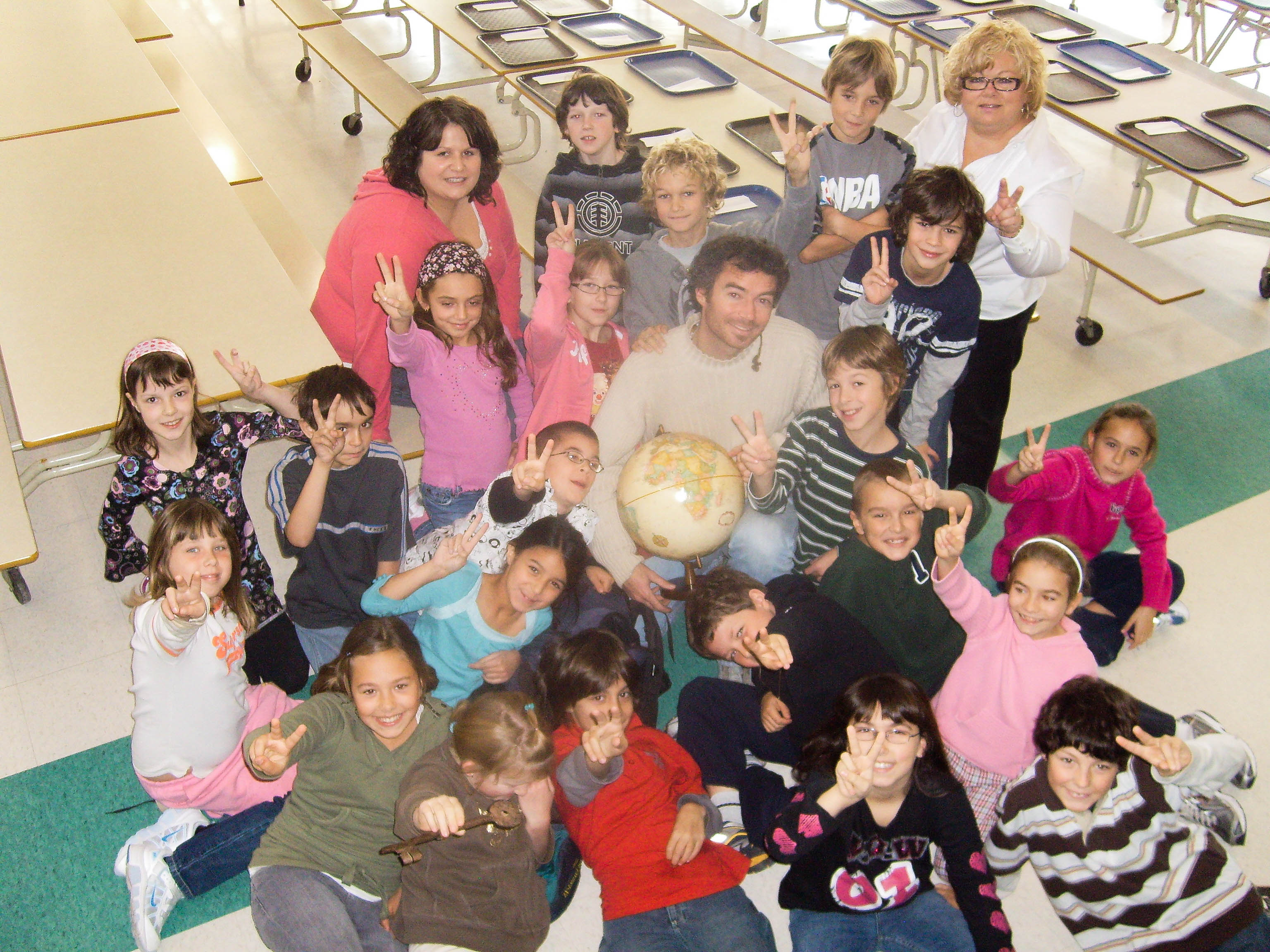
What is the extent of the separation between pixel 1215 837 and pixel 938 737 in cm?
84

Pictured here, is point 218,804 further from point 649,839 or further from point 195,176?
point 195,176

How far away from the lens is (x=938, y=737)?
8.90 ft

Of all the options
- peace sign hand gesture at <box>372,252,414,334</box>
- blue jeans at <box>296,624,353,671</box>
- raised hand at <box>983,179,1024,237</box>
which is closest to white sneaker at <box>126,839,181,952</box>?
blue jeans at <box>296,624,353,671</box>

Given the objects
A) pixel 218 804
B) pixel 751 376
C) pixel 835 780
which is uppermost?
pixel 751 376

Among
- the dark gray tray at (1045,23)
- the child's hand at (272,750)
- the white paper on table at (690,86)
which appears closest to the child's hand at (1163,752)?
the child's hand at (272,750)

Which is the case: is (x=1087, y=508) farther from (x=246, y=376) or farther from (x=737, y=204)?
(x=246, y=376)

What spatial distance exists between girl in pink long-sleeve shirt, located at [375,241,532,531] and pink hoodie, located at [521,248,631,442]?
0.11 meters

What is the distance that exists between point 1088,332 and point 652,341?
3043mm

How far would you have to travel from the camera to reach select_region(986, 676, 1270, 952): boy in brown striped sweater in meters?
2.67

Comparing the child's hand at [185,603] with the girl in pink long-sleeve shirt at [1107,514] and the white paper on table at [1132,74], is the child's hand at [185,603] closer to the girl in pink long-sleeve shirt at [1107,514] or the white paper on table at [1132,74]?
the girl in pink long-sleeve shirt at [1107,514]

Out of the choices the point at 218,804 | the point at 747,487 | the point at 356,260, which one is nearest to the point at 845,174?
the point at 747,487

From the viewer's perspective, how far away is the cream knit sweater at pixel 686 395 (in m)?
3.53

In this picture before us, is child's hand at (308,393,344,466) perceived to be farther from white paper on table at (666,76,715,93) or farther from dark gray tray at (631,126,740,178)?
white paper on table at (666,76,715,93)

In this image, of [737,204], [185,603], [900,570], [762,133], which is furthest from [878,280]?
[185,603]
